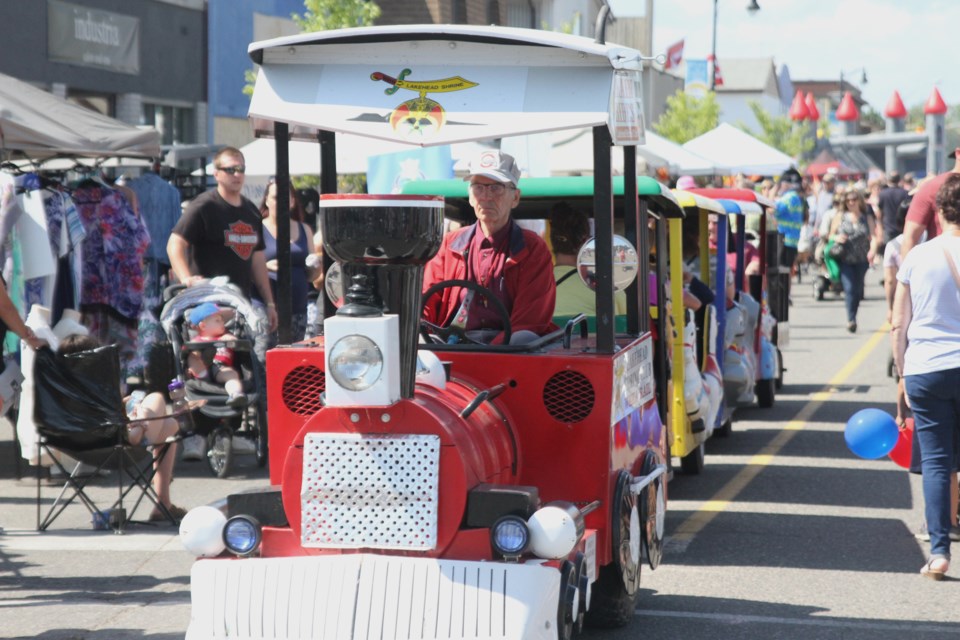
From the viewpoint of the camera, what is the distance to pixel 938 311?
23.1ft

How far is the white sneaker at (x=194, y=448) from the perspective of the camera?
33.8 feet

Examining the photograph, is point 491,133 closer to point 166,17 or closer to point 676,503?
point 676,503

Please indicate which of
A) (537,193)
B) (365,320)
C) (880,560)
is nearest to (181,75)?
(537,193)

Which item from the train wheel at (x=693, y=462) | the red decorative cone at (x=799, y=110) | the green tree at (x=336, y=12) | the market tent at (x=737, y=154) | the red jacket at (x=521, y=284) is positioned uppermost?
the red decorative cone at (x=799, y=110)

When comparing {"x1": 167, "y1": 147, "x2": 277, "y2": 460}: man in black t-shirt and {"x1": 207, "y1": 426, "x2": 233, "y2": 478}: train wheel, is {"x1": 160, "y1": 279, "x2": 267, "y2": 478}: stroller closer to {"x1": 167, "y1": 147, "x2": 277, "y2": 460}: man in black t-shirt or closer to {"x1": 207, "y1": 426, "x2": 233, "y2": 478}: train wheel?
{"x1": 207, "y1": 426, "x2": 233, "y2": 478}: train wheel

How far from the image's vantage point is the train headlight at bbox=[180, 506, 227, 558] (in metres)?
4.87

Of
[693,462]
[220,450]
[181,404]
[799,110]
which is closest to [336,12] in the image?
[220,450]

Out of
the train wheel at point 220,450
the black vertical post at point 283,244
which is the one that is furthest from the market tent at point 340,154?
the black vertical post at point 283,244

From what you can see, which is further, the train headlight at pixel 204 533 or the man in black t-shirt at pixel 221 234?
the man in black t-shirt at pixel 221 234

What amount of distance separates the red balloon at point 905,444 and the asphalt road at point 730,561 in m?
0.45

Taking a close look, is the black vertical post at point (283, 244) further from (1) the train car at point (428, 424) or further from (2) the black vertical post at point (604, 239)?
(2) the black vertical post at point (604, 239)

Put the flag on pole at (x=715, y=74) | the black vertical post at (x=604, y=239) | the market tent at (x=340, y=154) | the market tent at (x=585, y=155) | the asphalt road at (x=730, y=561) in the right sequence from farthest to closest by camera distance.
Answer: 1. the flag on pole at (x=715, y=74)
2. the market tent at (x=585, y=155)
3. the market tent at (x=340, y=154)
4. the asphalt road at (x=730, y=561)
5. the black vertical post at (x=604, y=239)

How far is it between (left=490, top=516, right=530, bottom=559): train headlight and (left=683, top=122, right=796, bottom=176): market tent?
60.7 feet

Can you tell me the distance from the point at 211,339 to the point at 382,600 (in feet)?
18.5
